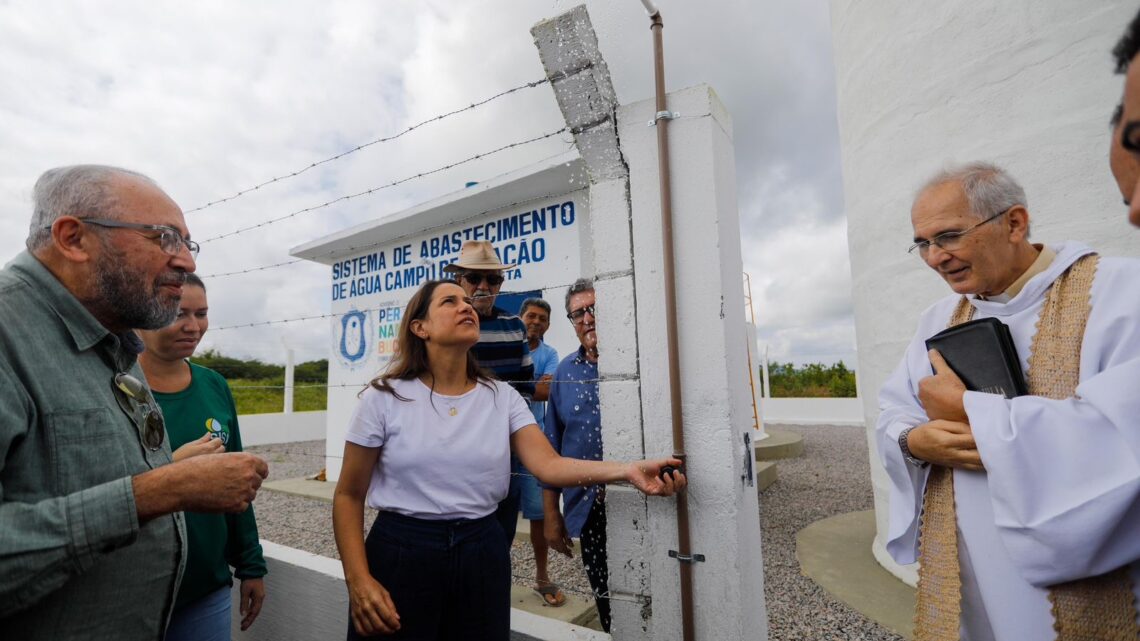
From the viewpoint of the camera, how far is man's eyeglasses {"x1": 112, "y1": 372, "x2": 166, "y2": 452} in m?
1.25

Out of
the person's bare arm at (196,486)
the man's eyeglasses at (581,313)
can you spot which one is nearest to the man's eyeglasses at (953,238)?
the man's eyeglasses at (581,313)

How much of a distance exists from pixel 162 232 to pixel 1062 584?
7.44 feet

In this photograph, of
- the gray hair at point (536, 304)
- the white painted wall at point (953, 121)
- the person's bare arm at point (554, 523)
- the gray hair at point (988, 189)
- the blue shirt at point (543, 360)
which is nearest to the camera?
the gray hair at point (988, 189)

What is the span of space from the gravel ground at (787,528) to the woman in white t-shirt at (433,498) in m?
0.31

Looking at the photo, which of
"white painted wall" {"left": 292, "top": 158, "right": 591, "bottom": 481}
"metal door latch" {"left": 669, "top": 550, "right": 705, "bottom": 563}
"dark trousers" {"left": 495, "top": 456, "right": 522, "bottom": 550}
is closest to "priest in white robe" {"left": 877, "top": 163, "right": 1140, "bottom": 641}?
"metal door latch" {"left": 669, "top": 550, "right": 705, "bottom": 563}

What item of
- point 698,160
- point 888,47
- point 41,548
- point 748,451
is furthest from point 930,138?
point 41,548

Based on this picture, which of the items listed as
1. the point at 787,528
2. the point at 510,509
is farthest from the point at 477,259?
the point at 787,528

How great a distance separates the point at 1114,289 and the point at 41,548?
2256 mm

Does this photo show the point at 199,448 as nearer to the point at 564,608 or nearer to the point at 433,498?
the point at 433,498

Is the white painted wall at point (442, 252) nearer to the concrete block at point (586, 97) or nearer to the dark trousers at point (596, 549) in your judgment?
the dark trousers at point (596, 549)

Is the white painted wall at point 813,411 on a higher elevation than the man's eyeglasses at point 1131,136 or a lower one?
lower

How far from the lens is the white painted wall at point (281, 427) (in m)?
14.6

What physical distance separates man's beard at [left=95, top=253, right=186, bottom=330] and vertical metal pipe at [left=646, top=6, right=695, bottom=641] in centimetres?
138

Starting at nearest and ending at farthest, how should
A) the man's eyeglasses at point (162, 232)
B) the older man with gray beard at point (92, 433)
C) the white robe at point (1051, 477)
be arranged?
the older man with gray beard at point (92, 433), the white robe at point (1051, 477), the man's eyeglasses at point (162, 232)
